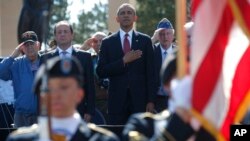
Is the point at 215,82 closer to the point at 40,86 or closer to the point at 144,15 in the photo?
the point at 40,86

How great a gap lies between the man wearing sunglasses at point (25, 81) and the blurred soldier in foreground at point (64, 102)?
5943 mm

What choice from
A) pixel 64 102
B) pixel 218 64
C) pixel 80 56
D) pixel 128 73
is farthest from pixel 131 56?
pixel 64 102

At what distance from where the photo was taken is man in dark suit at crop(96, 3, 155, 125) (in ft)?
44.9

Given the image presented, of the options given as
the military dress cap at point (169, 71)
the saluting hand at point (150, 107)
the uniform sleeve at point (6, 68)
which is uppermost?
the uniform sleeve at point (6, 68)

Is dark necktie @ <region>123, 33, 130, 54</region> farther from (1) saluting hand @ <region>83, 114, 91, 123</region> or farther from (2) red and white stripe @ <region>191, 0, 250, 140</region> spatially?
(2) red and white stripe @ <region>191, 0, 250, 140</region>

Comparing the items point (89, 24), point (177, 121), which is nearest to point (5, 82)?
point (177, 121)

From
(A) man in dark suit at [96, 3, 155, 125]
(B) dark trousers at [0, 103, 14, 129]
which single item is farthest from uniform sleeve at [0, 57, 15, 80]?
(A) man in dark suit at [96, 3, 155, 125]

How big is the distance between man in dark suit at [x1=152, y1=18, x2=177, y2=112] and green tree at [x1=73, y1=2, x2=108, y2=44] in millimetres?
36571

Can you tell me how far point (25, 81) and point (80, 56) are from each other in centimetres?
101

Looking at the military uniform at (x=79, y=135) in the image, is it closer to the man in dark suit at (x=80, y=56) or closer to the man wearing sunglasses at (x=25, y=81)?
the man in dark suit at (x=80, y=56)

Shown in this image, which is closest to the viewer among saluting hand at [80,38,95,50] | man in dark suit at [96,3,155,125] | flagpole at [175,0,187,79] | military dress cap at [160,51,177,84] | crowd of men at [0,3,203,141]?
flagpole at [175,0,187,79]

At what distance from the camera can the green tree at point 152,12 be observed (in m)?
40.5

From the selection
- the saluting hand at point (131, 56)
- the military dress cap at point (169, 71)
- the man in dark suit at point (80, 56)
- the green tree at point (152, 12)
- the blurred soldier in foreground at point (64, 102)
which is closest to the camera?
the blurred soldier in foreground at point (64, 102)

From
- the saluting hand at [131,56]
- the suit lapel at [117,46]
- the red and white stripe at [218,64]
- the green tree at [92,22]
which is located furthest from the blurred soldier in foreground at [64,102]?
the green tree at [92,22]
